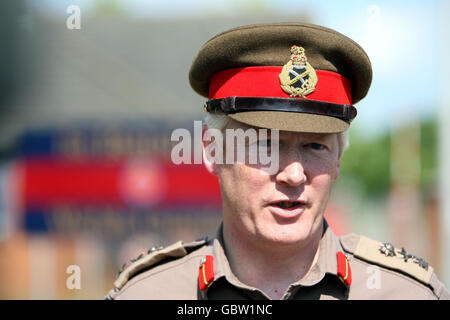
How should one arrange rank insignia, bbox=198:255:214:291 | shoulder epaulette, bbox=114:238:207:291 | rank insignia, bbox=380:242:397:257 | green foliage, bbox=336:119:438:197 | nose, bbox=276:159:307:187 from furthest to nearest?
green foliage, bbox=336:119:438:197 → shoulder epaulette, bbox=114:238:207:291 → rank insignia, bbox=380:242:397:257 → rank insignia, bbox=198:255:214:291 → nose, bbox=276:159:307:187

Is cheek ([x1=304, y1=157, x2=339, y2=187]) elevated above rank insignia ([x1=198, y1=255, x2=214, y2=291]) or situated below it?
above

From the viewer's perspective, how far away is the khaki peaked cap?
2.31 meters

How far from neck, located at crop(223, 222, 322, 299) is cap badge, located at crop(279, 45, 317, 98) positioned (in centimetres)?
61

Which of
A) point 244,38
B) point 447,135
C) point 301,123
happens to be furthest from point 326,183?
point 447,135

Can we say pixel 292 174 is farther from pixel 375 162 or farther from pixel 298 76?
pixel 375 162

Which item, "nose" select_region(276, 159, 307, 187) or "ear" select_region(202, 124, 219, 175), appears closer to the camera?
"nose" select_region(276, 159, 307, 187)

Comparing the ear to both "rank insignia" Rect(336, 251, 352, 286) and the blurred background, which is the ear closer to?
"rank insignia" Rect(336, 251, 352, 286)

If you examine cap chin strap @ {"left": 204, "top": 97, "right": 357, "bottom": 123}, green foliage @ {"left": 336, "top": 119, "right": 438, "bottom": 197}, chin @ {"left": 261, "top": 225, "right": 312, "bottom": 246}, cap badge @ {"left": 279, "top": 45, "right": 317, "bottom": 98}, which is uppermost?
cap badge @ {"left": 279, "top": 45, "right": 317, "bottom": 98}

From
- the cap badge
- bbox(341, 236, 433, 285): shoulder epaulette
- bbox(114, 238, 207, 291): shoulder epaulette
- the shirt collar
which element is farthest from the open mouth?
bbox(114, 238, 207, 291): shoulder epaulette

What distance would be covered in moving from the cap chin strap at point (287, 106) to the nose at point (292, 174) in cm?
22

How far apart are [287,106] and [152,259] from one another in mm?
1047

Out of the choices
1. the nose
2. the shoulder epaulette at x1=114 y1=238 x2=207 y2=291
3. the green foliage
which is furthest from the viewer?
the green foliage

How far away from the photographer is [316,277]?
242 centimetres

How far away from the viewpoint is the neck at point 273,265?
7.98ft
